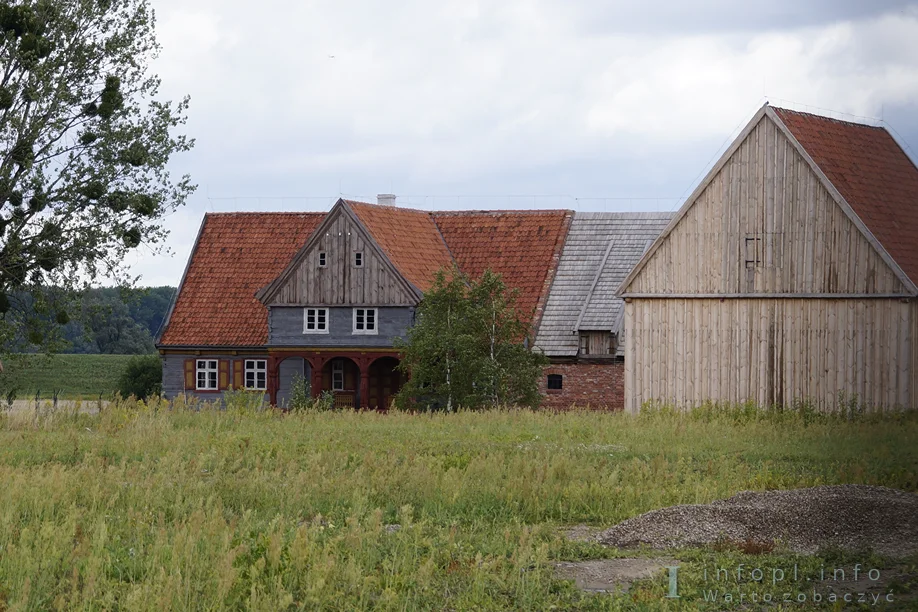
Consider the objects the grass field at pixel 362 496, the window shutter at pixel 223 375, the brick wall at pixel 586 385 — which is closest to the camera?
the grass field at pixel 362 496

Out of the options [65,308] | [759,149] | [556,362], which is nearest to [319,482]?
[759,149]

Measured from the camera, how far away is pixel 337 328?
4816 centimetres

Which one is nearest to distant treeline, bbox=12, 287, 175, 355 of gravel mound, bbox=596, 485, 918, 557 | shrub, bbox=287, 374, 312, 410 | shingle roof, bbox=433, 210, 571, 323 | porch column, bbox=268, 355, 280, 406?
porch column, bbox=268, 355, 280, 406

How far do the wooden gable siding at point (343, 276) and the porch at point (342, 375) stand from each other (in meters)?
1.91

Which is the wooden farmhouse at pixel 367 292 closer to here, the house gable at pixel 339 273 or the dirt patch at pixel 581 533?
the house gable at pixel 339 273

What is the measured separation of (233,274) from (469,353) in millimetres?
18620

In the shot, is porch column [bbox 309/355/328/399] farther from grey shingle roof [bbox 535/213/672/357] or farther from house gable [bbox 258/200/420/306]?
grey shingle roof [bbox 535/213/672/357]

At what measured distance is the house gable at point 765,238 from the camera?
31812 mm

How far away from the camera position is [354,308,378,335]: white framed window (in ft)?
157

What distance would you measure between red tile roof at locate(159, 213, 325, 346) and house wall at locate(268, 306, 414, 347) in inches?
50.9

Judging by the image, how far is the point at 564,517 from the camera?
1488 centimetres

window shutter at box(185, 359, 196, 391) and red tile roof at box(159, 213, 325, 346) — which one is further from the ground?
red tile roof at box(159, 213, 325, 346)

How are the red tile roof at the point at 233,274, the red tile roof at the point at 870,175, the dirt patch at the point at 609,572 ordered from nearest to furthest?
the dirt patch at the point at 609,572
the red tile roof at the point at 870,175
the red tile roof at the point at 233,274

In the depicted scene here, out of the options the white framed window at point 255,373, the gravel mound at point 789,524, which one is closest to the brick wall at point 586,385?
the white framed window at point 255,373
